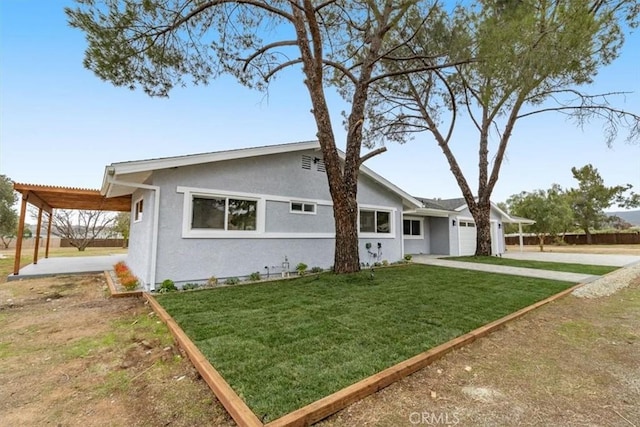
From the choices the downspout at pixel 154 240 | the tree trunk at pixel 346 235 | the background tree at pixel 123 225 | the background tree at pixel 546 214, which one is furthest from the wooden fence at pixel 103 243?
the background tree at pixel 546 214

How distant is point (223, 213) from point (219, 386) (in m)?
5.84

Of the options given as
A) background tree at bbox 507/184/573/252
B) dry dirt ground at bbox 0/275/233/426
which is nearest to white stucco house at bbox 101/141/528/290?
dry dirt ground at bbox 0/275/233/426

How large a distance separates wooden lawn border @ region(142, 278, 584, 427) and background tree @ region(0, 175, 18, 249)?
31.7m

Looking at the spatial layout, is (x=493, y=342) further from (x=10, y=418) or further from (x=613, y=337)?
(x=10, y=418)

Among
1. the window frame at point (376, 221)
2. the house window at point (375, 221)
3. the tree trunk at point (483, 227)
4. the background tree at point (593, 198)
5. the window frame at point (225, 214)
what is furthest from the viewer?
the background tree at point (593, 198)

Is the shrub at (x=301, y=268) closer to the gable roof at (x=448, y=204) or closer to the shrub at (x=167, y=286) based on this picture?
the shrub at (x=167, y=286)

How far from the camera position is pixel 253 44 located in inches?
352

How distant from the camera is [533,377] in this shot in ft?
10.2

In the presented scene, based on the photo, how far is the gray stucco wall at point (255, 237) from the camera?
7.16m

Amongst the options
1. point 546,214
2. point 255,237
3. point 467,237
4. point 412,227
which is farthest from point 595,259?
point 255,237

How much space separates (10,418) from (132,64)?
7300 mm

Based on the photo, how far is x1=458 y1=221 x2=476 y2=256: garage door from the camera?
1811 cm

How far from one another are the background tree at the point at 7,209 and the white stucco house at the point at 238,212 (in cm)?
2442

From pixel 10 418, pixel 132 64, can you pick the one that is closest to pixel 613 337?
pixel 10 418
